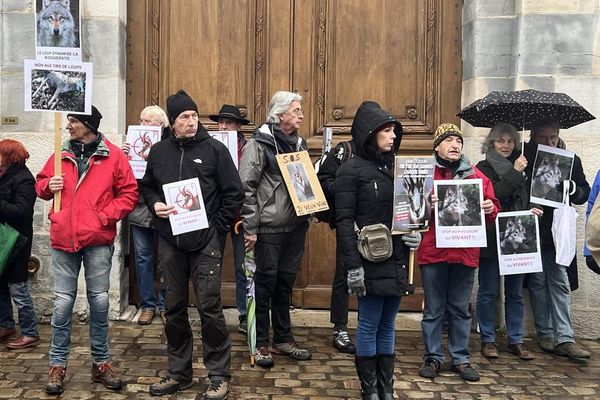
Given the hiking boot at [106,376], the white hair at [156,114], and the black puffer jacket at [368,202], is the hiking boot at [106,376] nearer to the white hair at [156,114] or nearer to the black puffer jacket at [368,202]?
the black puffer jacket at [368,202]

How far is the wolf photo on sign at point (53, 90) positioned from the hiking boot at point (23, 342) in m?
2.05

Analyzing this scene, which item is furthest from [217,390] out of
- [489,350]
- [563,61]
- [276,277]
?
[563,61]

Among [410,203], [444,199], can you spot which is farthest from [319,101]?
[410,203]

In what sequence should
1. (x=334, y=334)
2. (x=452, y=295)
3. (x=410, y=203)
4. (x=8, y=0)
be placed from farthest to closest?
(x=8, y=0), (x=334, y=334), (x=452, y=295), (x=410, y=203)

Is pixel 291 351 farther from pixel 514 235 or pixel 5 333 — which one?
pixel 5 333

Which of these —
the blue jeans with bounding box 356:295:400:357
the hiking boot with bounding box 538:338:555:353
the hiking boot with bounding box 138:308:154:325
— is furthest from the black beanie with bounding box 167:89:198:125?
the hiking boot with bounding box 538:338:555:353

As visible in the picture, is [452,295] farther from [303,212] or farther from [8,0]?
[8,0]

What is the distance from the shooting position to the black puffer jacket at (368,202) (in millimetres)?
4367

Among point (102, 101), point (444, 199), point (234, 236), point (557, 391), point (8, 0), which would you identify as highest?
point (8, 0)

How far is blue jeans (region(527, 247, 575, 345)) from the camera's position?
19.4 ft

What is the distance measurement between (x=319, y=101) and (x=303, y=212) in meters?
1.85

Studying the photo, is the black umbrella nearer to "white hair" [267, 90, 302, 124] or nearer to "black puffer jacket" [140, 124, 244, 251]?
"white hair" [267, 90, 302, 124]

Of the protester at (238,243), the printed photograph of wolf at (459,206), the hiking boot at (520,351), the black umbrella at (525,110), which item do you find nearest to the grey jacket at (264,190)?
the protester at (238,243)

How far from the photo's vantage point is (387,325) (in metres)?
4.55
